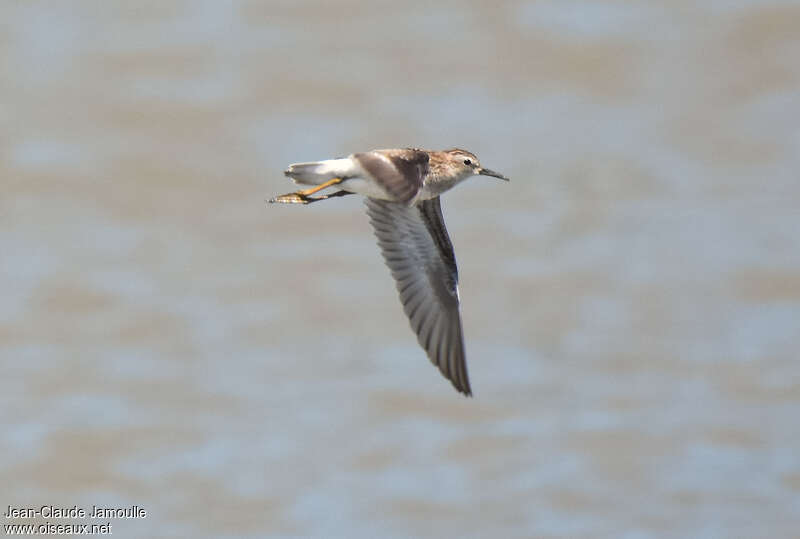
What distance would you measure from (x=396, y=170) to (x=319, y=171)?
1.37ft

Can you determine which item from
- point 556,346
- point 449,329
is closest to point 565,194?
point 556,346

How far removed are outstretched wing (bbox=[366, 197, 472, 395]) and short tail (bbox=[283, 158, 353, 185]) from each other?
4.01 feet

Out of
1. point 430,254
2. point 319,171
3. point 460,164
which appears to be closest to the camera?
point 319,171

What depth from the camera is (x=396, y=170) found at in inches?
360

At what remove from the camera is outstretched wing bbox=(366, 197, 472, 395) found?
10.5 meters

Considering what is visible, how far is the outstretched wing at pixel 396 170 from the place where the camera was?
8.97m

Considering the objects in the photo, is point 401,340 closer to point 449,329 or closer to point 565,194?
point 565,194

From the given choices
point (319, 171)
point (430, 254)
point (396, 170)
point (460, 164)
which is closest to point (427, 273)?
point (430, 254)

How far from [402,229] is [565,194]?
12.2 m

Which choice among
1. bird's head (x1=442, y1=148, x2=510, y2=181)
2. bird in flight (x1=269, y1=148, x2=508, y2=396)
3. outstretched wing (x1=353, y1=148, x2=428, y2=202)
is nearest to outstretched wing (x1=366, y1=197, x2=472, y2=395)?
bird in flight (x1=269, y1=148, x2=508, y2=396)

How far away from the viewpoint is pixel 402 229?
10508mm

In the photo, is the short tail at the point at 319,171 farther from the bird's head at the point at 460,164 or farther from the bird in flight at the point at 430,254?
the bird's head at the point at 460,164

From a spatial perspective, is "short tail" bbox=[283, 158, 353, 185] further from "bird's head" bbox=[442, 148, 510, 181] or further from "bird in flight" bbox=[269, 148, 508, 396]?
"bird's head" bbox=[442, 148, 510, 181]

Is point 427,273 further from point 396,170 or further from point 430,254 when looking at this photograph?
point 396,170
